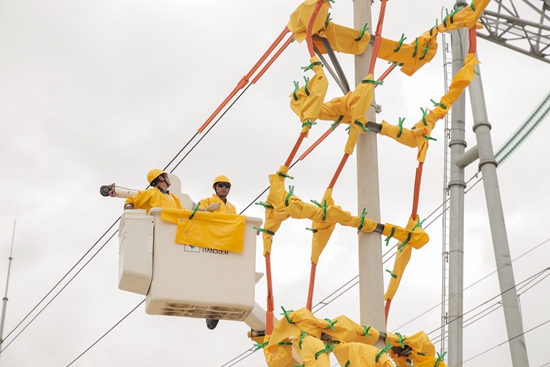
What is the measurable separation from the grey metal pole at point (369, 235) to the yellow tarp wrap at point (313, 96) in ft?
2.49

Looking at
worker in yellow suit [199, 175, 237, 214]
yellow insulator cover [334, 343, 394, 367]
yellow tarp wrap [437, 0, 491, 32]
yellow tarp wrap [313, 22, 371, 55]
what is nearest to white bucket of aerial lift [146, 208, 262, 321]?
worker in yellow suit [199, 175, 237, 214]

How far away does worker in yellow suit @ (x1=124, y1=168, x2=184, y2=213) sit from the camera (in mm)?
12180

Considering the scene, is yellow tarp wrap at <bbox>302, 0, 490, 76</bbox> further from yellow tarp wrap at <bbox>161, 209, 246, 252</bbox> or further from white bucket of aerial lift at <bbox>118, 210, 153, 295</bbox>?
white bucket of aerial lift at <bbox>118, 210, 153, 295</bbox>

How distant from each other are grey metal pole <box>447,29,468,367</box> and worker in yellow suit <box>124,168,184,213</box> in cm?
687

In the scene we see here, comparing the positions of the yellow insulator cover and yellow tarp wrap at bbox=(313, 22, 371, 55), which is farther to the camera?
yellow tarp wrap at bbox=(313, 22, 371, 55)

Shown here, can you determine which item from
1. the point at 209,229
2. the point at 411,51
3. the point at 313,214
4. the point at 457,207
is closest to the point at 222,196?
the point at 209,229

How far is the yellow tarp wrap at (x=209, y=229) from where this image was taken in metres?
11.5

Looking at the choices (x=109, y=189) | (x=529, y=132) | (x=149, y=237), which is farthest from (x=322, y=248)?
(x=529, y=132)

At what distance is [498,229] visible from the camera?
16984 mm

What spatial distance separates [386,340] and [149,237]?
2.92 m

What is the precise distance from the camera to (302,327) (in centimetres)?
1029

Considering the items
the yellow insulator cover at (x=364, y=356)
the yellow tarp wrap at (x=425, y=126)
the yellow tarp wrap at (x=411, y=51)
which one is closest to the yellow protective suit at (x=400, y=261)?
the yellow tarp wrap at (x=425, y=126)

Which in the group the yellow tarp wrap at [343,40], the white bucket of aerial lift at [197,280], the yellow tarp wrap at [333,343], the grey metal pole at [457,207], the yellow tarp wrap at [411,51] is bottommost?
the yellow tarp wrap at [333,343]

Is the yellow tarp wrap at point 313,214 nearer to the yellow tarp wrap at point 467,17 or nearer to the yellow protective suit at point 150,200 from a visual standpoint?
the yellow protective suit at point 150,200
